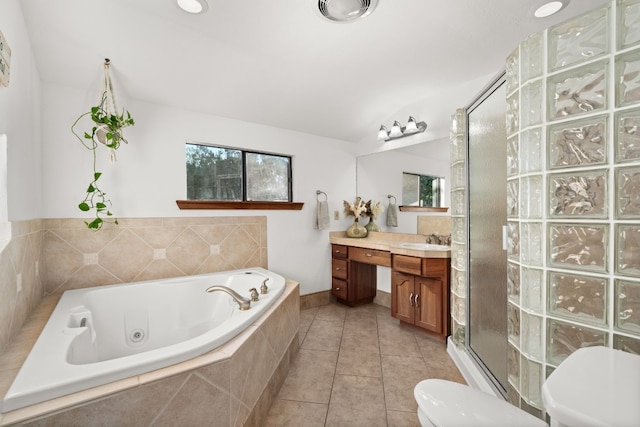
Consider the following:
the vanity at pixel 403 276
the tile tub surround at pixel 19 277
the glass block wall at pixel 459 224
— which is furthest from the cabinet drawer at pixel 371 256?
the tile tub surround at pixel 19 277

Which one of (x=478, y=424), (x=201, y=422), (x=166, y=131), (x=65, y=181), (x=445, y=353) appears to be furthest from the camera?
(x=166, y=131)

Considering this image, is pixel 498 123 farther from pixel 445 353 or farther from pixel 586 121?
pixel 445 353

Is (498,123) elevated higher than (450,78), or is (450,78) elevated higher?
(450,78)

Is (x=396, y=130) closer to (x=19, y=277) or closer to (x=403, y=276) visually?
(x=403, y=276)

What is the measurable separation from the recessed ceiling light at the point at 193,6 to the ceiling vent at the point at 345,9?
0.62 meters

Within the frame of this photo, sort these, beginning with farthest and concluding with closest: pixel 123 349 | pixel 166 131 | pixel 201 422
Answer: pixel 166 131, pixel 123 349, pixel 201 422

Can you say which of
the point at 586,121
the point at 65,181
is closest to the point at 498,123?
the point at 586,121

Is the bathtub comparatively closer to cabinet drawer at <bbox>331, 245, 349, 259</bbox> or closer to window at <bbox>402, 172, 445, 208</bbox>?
cabinet drawer at <bbox>331, 245, 349, 259</bbox>

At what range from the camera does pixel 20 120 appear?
1.50 metres

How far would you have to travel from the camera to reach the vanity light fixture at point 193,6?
150 centimetres

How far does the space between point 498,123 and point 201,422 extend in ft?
6.50

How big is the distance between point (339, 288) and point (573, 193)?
2.64m

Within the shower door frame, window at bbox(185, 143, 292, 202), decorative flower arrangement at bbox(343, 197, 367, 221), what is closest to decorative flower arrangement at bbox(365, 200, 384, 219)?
decorative flower arrangement at bbox(343, 197, 367, 221)

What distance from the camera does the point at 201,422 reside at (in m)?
1.08
